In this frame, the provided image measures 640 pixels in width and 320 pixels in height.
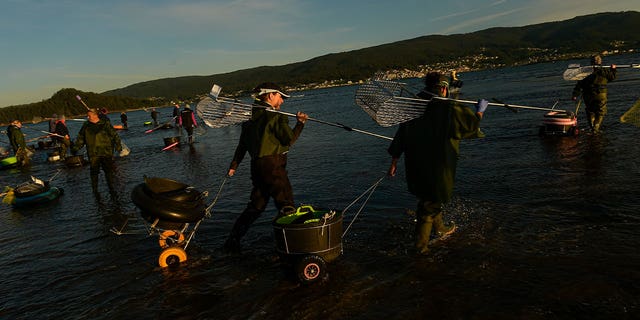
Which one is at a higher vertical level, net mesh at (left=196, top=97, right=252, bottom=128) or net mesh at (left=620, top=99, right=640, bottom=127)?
net mesh at (left=196, top=97, right=252, bottom=128)

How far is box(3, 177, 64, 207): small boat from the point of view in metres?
10.5

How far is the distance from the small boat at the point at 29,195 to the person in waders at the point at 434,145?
10180 mm

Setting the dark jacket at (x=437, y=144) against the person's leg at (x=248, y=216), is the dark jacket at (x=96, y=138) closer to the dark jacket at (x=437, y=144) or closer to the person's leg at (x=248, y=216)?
the person's leg at (x=248, y=216)

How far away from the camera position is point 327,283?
4980 mm

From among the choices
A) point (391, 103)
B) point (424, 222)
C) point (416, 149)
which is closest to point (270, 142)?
point (391, 103)

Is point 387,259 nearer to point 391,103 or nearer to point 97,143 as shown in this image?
point 391,103

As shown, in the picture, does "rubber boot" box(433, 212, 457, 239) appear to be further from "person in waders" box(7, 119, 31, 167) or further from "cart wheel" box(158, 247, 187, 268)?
"person in waders" box(7, 119, 31, 167)

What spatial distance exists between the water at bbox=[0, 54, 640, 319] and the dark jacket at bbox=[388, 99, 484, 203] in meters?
1.02

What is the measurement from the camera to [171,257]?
5871mm

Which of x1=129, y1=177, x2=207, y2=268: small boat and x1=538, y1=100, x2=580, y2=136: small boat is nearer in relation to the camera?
x1=129, y1=177, x2=207, y2=268: small boat

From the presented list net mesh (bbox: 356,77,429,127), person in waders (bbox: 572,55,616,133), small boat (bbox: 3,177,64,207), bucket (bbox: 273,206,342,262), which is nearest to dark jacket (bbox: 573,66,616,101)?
person in waders (bbox: 572,55,616,133)

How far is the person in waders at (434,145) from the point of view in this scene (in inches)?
200

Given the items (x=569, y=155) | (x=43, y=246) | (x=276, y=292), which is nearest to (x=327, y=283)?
(x=276, y=292)

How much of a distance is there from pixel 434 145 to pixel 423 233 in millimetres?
1295
